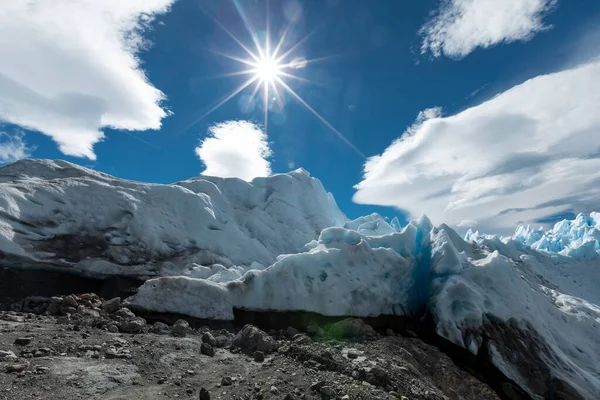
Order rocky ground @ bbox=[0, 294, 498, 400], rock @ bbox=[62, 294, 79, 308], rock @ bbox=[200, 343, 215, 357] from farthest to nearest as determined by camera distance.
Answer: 1. rock @ bbox=[62, 294, 79, 308]
2. rock @ bbox=[200, 343, 215, 357]
3. rocky ground @ bbox=[0, 294, 498, 400]

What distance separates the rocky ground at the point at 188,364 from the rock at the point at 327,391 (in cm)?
2

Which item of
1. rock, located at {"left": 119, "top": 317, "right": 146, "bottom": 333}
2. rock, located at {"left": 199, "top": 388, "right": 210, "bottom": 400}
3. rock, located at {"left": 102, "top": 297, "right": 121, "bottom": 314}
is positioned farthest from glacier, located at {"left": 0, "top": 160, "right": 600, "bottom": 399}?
rock, located at {"left": 199, "top": 388, "right": 210, "bottom": 400}

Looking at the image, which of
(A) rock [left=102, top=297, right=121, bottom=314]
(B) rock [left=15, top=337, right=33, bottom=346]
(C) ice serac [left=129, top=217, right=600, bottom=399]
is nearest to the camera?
(B) rock [left=15, top=337, right=33, bottom=346]

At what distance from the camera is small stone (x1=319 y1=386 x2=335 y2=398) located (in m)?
5.55

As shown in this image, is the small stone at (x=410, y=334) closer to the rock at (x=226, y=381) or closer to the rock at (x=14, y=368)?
the rock at (x=226, y=381)

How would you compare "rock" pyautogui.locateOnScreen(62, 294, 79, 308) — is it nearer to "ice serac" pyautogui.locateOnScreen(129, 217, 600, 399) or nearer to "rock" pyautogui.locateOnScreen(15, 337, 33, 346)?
"ice serac" pyautogui.locateOnScreen(129, 217, 600, 399)

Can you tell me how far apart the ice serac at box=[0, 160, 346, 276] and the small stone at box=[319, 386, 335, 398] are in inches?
555

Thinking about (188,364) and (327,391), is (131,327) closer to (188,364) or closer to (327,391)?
(188,364)

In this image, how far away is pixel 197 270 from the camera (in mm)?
18469

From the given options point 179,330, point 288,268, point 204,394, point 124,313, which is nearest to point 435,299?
point 288,268

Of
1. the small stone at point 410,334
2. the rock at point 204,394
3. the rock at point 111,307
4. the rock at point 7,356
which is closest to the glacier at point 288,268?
the rock at point 111,307

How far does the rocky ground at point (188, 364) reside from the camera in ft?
17.5

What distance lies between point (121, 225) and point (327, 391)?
16.9 meters

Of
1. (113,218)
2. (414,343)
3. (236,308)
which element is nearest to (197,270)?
(113,218)
